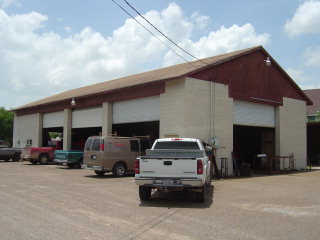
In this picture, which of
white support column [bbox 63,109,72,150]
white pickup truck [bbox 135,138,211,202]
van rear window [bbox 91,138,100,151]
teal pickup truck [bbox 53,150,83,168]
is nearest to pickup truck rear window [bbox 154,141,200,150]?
white pickup truck [bbox 135,138,211,202]

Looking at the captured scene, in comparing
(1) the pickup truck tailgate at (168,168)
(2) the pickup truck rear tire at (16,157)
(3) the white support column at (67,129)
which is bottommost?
(2) the pickup truck rear tire at (16,157)

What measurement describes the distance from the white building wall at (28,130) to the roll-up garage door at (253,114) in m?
18.6

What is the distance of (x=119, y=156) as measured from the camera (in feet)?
63.6

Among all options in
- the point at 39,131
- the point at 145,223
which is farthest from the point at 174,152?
the point at 39,131

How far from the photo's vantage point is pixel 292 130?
27250mm

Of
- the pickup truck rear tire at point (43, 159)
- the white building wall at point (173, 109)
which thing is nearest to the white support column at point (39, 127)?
the pickup truck rear tire at point (43, 159)

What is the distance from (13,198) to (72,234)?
16.3ft

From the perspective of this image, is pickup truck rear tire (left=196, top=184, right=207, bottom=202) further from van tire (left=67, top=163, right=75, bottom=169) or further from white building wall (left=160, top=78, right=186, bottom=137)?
van tire (left=67, top=163, right=75, bottom=169)

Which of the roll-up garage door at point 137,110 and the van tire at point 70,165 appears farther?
the van tire at point 70,165

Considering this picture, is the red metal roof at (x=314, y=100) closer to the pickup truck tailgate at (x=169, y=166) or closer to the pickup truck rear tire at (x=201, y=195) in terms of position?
the pickup truck rear tire at (x=201, y=195)

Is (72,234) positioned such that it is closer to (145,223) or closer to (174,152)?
(145,223)

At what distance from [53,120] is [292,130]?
19.0 m

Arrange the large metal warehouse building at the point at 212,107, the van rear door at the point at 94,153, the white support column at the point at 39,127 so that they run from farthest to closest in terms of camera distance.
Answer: the white support column at the point at 39,127 → the large metal warehouse building at the point at 212,107 → the van rear door at the point at 94,153

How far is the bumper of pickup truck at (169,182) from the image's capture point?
34.5 ft
